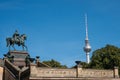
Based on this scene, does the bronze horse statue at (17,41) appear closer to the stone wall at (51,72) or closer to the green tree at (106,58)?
the green tree at (106,58)

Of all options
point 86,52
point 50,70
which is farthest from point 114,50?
point 86,52

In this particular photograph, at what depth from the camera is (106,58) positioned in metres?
54.1

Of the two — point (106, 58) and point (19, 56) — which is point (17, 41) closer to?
point (19, 56)

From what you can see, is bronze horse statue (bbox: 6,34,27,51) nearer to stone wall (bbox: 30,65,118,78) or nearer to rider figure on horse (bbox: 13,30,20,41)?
rider figure on horse (bbox: 13,30,20,41)

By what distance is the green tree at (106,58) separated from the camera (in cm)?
5288

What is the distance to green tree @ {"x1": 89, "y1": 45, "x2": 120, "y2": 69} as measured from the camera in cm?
5288

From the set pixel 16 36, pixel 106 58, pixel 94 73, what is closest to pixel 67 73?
pixel 94 73

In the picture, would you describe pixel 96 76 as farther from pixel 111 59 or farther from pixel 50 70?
pixel 111 59

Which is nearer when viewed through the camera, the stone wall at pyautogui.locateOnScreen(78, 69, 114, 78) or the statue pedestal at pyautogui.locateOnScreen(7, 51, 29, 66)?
the stone wall at pyautogui.locateOnScreen(78, 69, 114, 78)

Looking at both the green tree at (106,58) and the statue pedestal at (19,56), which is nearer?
the statue pedestal at (19,56)

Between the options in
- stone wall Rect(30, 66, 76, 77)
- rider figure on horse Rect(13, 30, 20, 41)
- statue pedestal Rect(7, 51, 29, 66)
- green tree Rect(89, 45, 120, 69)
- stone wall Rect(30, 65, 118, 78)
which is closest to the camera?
stone wall Rect(30, 66, 76, 77)

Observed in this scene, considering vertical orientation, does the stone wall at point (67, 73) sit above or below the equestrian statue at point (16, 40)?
below

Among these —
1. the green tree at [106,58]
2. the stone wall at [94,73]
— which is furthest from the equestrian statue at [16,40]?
the stone wall at [94,73]

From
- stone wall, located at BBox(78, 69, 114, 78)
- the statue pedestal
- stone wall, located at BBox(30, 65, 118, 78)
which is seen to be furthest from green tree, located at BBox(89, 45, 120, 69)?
stone wall, located at BBox(30, 65, 118, 78)
